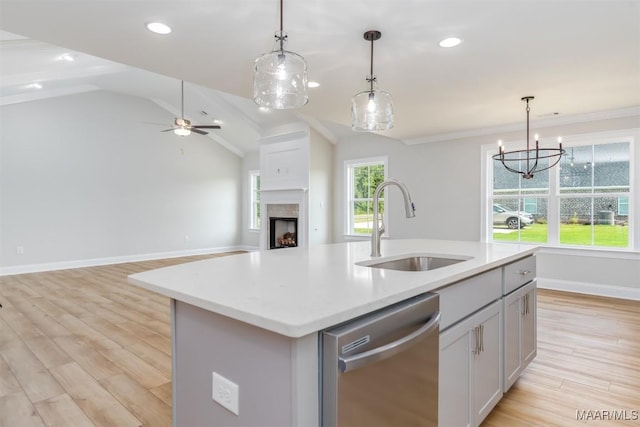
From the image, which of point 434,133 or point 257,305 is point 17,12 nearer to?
point 257,305

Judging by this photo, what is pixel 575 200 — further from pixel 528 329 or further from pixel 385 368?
pixel 385 368

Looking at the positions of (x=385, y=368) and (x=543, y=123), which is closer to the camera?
(x=385, y=368)

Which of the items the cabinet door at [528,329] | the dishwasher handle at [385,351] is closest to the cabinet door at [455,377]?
the dishwasher handle at [385,351]

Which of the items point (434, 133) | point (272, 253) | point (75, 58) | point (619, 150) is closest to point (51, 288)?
point (75, 58)

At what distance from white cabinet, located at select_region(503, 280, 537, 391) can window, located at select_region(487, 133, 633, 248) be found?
3170 millimetres

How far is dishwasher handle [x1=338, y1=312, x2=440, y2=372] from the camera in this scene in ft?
3.13

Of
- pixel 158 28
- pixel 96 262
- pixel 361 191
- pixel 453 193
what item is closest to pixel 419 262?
pixel 158 28

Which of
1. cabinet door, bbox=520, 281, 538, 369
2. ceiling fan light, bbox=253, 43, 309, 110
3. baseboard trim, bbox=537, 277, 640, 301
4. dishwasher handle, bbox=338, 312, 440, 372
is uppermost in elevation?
ceiling fan light, bbox=253, 43, 309, 110

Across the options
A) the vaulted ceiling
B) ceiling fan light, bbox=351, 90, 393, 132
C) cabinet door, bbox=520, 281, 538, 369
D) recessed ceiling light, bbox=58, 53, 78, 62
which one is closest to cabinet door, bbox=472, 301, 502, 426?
cabinet door, bbox=520, 281, 538, 369

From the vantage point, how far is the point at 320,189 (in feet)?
24.2

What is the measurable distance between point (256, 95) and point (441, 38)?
1.49 meters

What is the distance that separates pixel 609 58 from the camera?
2.97 m

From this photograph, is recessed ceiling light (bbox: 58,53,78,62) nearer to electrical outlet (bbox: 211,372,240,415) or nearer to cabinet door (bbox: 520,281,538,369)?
electrical outlet (bbox: 211,372,240,415)

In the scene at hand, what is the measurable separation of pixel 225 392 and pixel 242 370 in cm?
12
